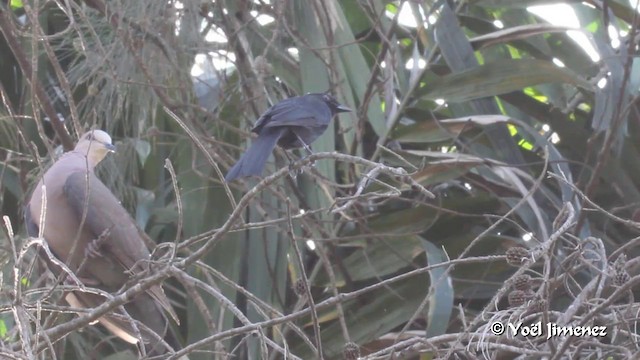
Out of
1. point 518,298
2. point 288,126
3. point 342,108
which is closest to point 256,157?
point 288,126

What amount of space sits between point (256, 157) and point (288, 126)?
430 mm

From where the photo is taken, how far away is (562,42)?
19.5 ft

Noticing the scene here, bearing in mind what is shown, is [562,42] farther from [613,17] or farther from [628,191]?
[628,191]

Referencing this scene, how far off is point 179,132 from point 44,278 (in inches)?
53.6

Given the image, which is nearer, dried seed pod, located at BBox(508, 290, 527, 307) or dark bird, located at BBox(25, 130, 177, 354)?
dried seed pod, located at BBox(508, 290, 527, 307)

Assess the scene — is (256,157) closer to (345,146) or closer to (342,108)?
(342,108)

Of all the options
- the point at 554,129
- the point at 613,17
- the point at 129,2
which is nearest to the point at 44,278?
the point at 129,2

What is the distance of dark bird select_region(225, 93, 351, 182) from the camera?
4137 millimetres

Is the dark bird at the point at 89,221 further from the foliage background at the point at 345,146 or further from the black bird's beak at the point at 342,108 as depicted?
the black bird's beak at the point at 342,108

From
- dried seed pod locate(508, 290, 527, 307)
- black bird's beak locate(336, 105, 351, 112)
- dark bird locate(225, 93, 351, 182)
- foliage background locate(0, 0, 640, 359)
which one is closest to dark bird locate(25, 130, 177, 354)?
foliage background locate(0, 0, 640, 359)

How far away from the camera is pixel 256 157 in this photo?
4160 millimetres

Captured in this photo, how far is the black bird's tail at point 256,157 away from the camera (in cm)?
405

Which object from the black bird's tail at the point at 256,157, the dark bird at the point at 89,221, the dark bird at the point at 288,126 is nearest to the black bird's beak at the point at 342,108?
the dark bird at the point at 288,126

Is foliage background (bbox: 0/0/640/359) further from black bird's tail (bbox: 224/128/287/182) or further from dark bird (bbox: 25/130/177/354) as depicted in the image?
black bird's tail (bbox: 224/128/287/182)
